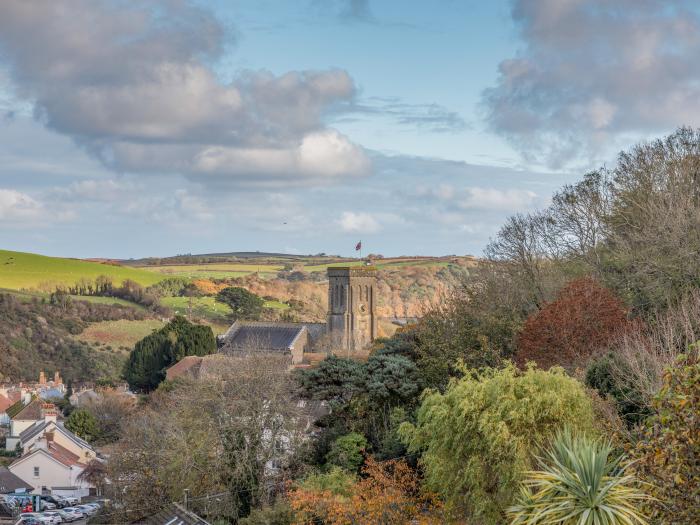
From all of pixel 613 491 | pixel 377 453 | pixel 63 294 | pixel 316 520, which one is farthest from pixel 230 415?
pixel 63 294

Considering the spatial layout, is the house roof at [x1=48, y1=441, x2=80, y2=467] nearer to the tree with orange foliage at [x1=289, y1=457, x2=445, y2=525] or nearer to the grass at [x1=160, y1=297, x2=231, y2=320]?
the tree with orange foliage at [x1=289, y1=457, x2=445, y2=525]

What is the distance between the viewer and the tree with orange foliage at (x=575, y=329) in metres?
31.5

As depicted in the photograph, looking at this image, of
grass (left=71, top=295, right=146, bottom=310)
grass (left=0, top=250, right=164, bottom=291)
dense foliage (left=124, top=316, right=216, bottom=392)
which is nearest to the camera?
dense foliage (left=124, top=316, right=216, bottom=392)

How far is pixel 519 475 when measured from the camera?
22062mm

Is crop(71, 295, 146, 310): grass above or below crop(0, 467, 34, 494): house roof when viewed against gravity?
above

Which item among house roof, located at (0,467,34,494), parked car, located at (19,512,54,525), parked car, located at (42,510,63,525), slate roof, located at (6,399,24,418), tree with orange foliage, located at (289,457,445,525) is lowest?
house roof, located at (0,467,34,494)

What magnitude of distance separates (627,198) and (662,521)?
95.8 feet

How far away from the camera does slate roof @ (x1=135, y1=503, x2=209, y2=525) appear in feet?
87.3

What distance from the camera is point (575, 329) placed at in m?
31.7

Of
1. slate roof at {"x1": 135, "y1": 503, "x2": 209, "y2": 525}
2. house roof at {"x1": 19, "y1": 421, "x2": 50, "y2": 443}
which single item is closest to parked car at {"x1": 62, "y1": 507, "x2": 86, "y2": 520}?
slate roof at {"x1": 135, "y1": 503, "x2": 209, "y2": 525}

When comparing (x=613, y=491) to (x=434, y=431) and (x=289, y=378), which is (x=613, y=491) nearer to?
(x=434, y=431)

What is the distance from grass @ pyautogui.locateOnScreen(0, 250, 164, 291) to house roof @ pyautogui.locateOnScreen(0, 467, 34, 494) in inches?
2989

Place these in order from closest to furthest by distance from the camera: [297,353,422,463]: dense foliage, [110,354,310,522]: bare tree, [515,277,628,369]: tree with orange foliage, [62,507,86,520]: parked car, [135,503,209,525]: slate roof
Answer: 1. [135,503,209,525]: slate roof
2. [515,277,628,369]: tree with orange foliage
3. [110,354,310,522]: bare tree
4. [297,353,422,463]: dense foliage
5. [62,507,86,520]: parked car

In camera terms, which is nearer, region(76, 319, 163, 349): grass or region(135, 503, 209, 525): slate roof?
region(135, 503, 209, 525): slate roof
